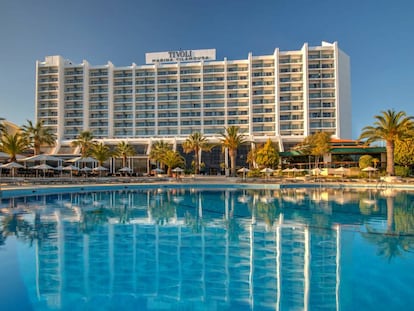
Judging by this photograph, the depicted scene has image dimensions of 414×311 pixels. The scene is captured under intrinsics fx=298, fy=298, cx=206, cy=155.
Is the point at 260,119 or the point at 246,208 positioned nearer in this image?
the point at 246,208

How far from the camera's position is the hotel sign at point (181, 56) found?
2501 inches

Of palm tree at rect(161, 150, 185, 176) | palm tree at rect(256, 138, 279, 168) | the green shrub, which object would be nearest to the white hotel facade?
palm tree at rect(161, 150, 185, 176)

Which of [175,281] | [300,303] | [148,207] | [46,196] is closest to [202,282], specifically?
[175,281]

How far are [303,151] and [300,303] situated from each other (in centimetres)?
4275

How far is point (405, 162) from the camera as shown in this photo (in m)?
36.8

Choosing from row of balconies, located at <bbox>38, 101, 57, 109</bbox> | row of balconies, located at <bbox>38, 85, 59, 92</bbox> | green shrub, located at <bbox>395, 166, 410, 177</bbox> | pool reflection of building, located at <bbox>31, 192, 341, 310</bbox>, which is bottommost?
pool reflection of building, located at <bbox>31, 192, 341, 310</bbox>

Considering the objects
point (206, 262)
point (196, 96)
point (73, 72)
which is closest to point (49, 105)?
point (73, 72)

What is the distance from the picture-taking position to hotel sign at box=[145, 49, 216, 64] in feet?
208

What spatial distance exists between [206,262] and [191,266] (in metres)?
0.48

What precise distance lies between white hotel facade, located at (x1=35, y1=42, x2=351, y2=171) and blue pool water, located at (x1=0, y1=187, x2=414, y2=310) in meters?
43.8

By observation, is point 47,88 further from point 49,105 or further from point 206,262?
point 206,262

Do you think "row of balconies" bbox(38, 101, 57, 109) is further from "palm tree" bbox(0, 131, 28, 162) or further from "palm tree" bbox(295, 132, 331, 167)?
"palm tree" bbox(295, 132, 331, 167)

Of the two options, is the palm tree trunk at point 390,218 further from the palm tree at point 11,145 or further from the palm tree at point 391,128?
the palm tree at point 11,145

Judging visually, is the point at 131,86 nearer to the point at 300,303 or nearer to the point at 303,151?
the point at 303,151
